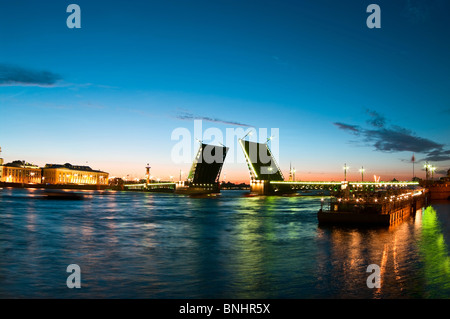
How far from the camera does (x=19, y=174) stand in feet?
416

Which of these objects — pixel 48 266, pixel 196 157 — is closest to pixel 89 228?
pixel 48 266

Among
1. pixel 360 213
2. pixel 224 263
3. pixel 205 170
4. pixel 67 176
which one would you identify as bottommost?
pixel 224 263

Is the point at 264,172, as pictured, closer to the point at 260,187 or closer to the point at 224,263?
the point at 260,187

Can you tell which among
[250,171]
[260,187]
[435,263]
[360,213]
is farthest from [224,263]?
[260,187]

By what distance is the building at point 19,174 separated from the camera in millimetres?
124500

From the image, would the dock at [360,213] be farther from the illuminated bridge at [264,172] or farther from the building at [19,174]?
the building at [19,174]

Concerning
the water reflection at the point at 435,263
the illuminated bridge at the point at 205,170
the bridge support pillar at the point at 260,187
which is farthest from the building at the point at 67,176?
the water reflection at the point at 435,263

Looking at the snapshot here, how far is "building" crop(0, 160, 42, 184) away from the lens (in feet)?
408

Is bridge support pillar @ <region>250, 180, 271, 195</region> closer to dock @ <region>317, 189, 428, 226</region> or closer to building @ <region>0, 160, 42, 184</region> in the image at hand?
dock @ <region>317, 189, 428, 226</region>

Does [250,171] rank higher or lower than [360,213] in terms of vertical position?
higher

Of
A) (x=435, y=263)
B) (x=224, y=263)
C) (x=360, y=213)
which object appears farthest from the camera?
(x=360, y=213)
